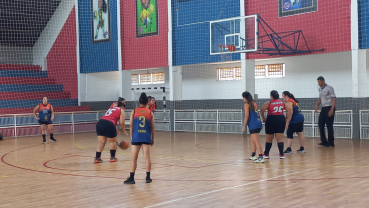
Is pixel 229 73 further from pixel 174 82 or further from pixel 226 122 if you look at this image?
pixel 226 122

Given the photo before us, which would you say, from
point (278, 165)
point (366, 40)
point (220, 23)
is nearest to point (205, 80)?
point (220, 23)

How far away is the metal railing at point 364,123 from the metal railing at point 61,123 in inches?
387

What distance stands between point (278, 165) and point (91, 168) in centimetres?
442

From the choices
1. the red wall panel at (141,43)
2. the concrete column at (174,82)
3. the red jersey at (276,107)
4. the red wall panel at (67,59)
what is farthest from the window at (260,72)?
the red jersey at (276,107)

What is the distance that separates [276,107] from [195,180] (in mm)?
3262

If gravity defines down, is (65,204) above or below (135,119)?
below

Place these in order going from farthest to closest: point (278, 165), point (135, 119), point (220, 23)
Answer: point (220, 23) < point (278, 165) < point (135, 119)

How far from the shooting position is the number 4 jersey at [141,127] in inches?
A: 301

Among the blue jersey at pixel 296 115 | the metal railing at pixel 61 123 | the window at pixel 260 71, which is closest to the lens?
the blue jersey at pixel 296 115

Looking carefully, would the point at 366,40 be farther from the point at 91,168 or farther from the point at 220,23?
the point at 91,168

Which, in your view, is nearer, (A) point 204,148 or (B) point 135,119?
(B) point 135,119

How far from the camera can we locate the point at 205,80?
23.5m

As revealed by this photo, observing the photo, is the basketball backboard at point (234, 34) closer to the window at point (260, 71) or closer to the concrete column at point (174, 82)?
the concrete column at point (174, 82)

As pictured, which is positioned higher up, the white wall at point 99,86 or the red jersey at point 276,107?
the white wall at point 99,86
